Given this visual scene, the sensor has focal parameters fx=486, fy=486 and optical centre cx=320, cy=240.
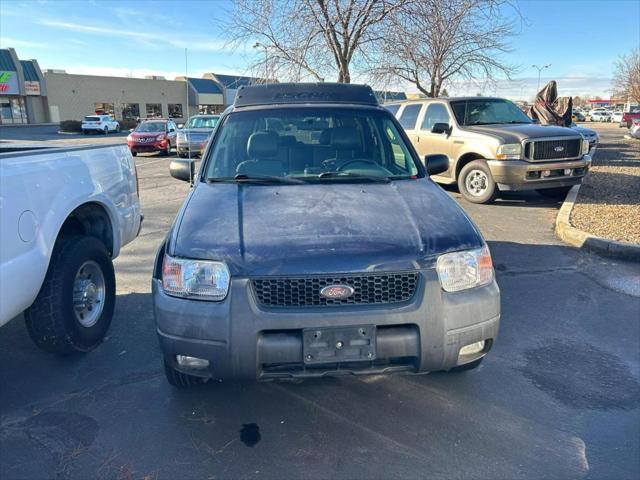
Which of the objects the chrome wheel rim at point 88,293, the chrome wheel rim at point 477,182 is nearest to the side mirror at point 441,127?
the chrome wheel rim at point 477,182

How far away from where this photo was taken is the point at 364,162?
383 cm

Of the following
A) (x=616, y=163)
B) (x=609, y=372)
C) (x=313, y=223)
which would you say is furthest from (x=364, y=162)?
(x=616, y=163)

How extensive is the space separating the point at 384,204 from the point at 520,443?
1.56 meters

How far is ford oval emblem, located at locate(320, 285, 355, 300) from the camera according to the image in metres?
2.47

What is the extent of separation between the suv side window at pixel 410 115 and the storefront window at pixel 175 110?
176ft

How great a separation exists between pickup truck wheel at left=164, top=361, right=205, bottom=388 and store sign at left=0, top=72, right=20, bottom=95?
5440 centimetres

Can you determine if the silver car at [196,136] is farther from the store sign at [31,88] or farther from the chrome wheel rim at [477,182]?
the store sign at [31,88]

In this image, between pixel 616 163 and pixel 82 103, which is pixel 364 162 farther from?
pixel 82 103

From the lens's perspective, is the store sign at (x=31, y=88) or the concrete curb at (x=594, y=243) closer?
the concrete curb at (x=594, y=243)

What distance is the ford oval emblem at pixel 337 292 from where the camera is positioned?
8.12 ft

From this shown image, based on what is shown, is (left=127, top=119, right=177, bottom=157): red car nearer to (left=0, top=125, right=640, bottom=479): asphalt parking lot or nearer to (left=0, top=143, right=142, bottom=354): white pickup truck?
(left=0, top=143, right=142, bottom=354): white pickup truck

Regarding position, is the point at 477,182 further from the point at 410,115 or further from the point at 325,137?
the point at 325,137

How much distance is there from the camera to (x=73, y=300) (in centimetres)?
354

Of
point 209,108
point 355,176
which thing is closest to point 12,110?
point 209,108
